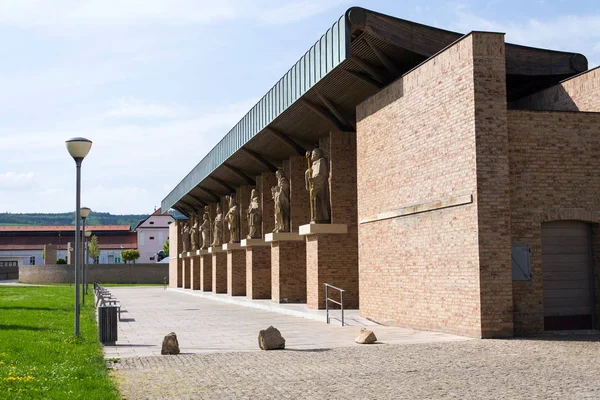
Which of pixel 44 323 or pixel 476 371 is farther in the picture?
pixel 44 323

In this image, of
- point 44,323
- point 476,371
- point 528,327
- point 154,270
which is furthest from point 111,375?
point 154,270

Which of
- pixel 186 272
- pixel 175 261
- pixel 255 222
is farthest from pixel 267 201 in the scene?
pixel 175 261

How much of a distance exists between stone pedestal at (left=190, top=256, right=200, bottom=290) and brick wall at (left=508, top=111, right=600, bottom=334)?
34749 mm

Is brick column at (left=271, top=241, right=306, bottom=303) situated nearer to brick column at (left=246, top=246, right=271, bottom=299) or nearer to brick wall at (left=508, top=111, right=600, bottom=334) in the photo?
brick column at (left=246, top=246, right=271, bottom=299)

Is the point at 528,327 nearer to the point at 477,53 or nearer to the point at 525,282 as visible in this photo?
the point at 525,282

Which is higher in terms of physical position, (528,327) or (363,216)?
(363,216)

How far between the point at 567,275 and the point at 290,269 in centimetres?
1304

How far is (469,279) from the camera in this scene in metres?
13.4

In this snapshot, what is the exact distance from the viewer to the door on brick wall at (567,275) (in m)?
14.2

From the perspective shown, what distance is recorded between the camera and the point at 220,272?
126 ft

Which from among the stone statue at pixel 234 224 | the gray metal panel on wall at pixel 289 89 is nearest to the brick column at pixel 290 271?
the gray metal panel on wall at pixel 289 89

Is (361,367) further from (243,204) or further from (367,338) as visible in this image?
(243,204)

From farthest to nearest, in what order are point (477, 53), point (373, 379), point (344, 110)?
point (344, 110)
point (477, 53)
point (373, 379)

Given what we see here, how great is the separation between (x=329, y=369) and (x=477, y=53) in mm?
6508
